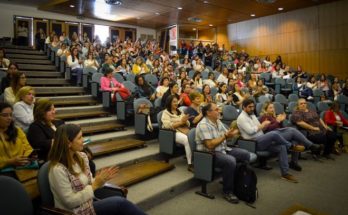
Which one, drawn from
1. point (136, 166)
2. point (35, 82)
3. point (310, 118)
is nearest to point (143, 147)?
point (136, 166)

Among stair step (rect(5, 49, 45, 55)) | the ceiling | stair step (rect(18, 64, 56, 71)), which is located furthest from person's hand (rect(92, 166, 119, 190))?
the ceiling

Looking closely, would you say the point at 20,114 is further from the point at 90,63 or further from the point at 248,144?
the point at 90,63

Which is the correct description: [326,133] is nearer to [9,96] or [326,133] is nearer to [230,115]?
[230,115]

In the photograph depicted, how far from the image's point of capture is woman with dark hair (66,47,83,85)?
20.6 feet

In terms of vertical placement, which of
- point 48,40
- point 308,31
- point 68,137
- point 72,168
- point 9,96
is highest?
point 308,31

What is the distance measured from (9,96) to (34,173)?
1799 millimetres

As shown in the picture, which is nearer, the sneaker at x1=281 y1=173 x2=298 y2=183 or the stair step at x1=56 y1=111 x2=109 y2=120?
the sneaker at x1=281 y1=173 x2=298 y2=183

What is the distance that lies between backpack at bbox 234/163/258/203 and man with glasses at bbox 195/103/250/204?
2.7 inches

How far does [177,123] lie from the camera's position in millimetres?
3715

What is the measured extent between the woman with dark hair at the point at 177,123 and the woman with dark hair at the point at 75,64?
129 inches

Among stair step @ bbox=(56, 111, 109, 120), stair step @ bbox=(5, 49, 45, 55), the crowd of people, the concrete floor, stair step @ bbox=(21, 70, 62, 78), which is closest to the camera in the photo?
the crowd of people

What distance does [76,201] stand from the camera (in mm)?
1664

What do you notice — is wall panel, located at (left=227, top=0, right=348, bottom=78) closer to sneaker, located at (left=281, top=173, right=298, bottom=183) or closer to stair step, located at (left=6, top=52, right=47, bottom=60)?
sneaker, located at (left=281, top=173, right=298, bottom=183)

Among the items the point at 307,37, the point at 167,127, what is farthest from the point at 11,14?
the point at 307,37
